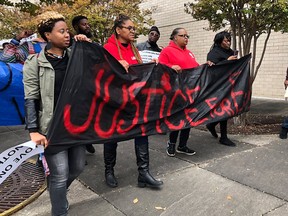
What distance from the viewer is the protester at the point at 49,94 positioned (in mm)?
2521

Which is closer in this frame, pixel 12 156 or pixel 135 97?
pixel 12 156

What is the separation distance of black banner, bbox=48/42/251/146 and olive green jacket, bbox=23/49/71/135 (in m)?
0.13

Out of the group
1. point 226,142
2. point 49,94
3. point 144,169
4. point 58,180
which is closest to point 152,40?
point 226,142

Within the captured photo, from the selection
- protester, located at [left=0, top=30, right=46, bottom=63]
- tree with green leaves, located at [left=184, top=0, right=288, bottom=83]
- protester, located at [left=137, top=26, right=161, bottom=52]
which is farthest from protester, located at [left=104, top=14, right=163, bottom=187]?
protester, located at [left=137, top=26, right=161, bottom=52]

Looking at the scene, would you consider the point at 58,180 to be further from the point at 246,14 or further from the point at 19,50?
the point at 246,14

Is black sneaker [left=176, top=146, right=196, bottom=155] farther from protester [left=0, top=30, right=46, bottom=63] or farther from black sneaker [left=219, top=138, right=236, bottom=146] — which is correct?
protester [left=0, top=30, right=46, bottom=63]

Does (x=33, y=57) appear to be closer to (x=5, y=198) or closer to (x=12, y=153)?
(x=12, y=153)

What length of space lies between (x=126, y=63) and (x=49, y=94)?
3.50 ft

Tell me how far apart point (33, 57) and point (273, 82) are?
325 inches

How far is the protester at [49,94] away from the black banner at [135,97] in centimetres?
9

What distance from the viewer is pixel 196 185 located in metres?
3.48

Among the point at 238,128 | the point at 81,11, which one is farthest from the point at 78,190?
the point at 81,11

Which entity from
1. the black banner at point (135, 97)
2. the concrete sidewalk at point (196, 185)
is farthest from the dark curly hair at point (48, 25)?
the concrete sidewalk at point (196, 185)

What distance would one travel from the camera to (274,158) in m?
4.21
